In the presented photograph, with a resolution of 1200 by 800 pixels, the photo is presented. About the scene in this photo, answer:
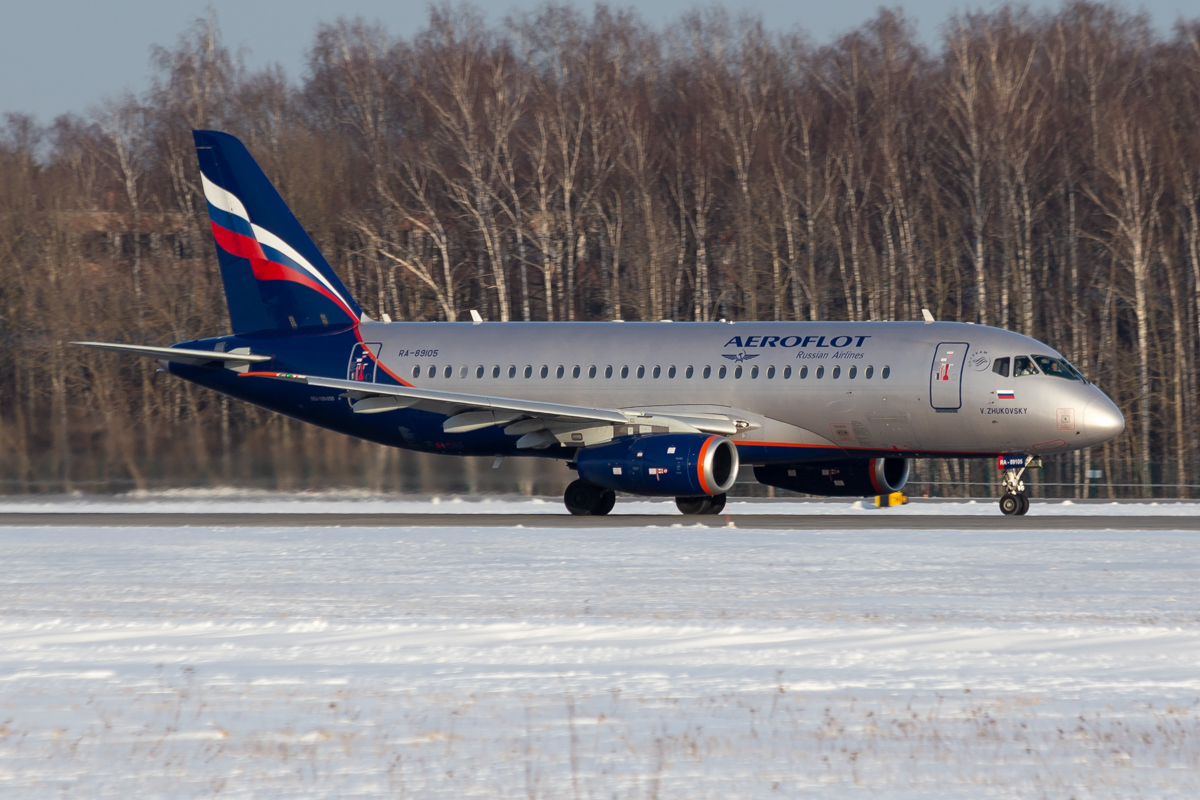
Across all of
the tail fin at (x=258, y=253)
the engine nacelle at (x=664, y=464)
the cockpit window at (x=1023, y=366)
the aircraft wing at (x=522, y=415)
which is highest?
the tail fin at (x=258, y=253)

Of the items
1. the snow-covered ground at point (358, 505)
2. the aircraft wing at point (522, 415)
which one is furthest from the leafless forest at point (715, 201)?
the aircraft wing at point (522, 415)

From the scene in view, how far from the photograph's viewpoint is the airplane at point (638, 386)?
84.7 feet

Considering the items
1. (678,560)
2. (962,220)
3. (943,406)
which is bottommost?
Result: (678,560)

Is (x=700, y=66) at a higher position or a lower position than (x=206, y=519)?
higher

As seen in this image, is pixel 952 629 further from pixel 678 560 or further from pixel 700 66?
pixel 700 66

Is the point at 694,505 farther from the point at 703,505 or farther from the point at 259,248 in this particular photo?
the point at 259,248

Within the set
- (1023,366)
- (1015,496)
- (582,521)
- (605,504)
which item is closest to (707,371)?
(605,504)

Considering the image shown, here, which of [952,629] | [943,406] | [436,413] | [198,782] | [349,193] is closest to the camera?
[198,782]

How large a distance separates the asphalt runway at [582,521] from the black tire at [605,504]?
0.47 meters

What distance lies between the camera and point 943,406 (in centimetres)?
2595

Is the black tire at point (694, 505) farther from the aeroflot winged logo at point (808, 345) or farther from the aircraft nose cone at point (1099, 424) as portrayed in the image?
the aircraft nose cone at point (1099, 424)

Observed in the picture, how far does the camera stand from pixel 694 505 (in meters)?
28.5

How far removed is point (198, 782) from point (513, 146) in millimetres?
47431

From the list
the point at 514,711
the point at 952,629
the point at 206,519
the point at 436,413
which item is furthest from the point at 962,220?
the point at 514,711
